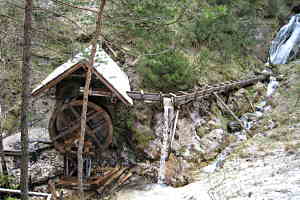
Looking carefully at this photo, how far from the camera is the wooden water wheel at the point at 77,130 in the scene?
923cm

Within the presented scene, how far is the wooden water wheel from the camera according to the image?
923 cm

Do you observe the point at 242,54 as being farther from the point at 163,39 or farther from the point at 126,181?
the point at 126,181

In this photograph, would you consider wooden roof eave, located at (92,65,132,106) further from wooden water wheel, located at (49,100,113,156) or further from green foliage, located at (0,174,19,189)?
green foliage, located at (0,174,19,189)

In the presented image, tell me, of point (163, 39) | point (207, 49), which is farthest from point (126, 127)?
point (207, 49)

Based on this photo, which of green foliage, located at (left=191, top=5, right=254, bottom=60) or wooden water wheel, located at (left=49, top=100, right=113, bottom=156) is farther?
green foliage, located at (left=191, top=5, right=254, bottom=60)

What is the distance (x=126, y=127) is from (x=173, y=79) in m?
3.26

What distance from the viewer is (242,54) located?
1977 cm

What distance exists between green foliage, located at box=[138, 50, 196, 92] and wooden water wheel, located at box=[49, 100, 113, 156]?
425 cm

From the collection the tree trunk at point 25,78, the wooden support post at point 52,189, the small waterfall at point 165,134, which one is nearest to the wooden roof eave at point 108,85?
the small waterfall at point 165,134

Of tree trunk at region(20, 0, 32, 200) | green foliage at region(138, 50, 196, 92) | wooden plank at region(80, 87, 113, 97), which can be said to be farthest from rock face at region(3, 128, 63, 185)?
green foliage at region(138, 50, 196, 92)

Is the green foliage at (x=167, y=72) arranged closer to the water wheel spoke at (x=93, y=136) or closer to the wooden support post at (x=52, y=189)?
the water wheel spoke at (x=93, y=136)

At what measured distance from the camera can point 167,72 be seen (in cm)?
1296

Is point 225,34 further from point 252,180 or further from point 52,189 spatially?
point 52,189

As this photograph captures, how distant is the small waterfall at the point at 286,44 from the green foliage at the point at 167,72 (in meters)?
10.4
